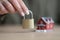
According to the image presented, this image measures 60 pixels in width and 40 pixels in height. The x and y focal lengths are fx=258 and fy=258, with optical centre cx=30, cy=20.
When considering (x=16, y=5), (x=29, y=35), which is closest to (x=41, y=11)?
(x=29, y=35)

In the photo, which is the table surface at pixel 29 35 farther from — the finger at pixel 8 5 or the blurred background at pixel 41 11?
the blurred background at pixel 41 11

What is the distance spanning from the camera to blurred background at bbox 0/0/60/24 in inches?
95.9

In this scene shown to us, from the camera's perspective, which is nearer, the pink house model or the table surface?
the table surface

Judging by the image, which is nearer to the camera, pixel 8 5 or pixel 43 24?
pixel 8 5

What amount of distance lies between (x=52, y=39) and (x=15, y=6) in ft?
0.62

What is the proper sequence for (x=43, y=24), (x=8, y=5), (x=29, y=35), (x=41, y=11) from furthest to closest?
(x=41, y=11) → (x=43, y=24) → (x=29, y=35) → (x=8, y=5)

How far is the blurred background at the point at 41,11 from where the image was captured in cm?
244

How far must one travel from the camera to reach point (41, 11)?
2.49m

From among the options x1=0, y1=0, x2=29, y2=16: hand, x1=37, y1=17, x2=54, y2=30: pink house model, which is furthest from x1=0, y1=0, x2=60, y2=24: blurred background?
x1=0, y1=0, x2=29, y2=16: hand

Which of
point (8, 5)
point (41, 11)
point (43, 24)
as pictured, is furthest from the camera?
point (41, 11)

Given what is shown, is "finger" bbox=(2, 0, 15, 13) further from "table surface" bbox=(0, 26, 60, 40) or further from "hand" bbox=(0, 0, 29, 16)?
"table surface" bbox=(0, 26, 60, 40)

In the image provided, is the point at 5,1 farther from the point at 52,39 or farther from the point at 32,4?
the point at 32,4

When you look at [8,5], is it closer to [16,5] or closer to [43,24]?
[16,5]

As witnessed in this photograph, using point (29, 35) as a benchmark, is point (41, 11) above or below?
above
